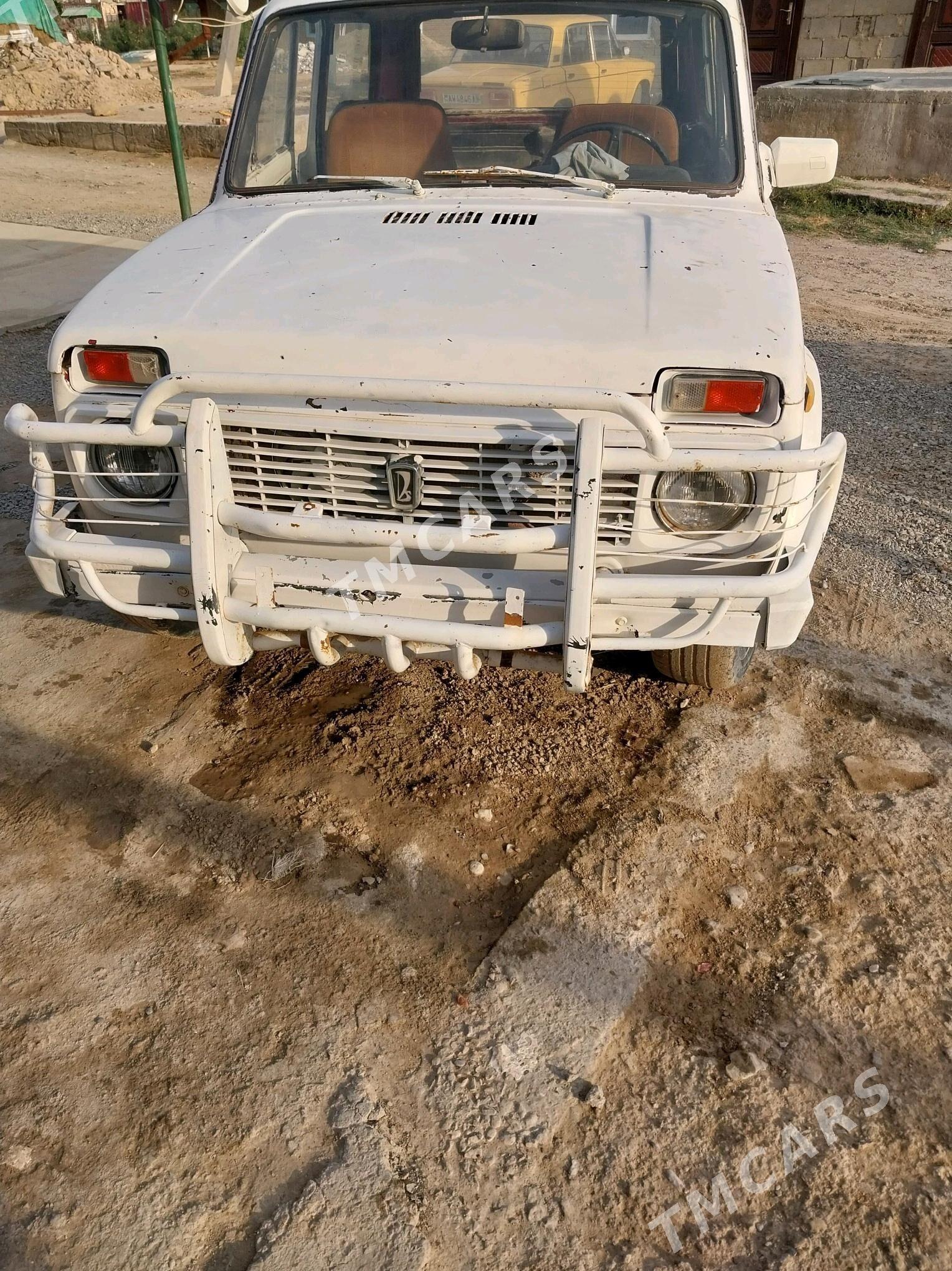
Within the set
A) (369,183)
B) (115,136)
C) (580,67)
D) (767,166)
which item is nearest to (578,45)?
(580,67)

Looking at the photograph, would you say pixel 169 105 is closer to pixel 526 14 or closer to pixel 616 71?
pixel 526 14

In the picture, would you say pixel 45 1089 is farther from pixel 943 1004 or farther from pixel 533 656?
pixel 943 1004

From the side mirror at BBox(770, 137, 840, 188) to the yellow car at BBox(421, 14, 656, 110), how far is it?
577 mm

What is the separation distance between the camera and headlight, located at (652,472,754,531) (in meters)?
2.51

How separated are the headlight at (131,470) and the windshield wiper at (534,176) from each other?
5.38 ft

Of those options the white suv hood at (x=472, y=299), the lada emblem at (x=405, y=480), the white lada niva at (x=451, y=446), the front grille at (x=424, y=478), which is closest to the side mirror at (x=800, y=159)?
the white suv hood at (x=472, y=299)

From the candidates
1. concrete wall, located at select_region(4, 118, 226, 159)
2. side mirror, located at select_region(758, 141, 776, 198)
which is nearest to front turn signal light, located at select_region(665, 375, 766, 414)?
side mirror, located at select_region(758, 141, 776, 198)

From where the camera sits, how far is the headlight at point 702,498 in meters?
2.51

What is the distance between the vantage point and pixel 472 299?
2607 mm

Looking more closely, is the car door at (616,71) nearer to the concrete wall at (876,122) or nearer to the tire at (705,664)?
the tire at (705,664)

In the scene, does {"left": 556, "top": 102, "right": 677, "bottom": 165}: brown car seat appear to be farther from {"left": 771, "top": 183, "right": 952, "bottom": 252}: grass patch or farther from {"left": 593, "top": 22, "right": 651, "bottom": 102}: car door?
{"left": 771, "top": 183, "right": 952, "bottom": 252}: grass patch

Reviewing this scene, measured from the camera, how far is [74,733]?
3.20 meters

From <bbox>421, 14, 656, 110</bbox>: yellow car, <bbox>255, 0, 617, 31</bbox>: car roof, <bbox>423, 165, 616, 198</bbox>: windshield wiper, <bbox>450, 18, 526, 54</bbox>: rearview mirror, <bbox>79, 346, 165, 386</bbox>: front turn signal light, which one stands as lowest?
<bbox>79, 346, 165, 386</bbox>: front turn signal light

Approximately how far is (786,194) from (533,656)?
Result: 1109cm
